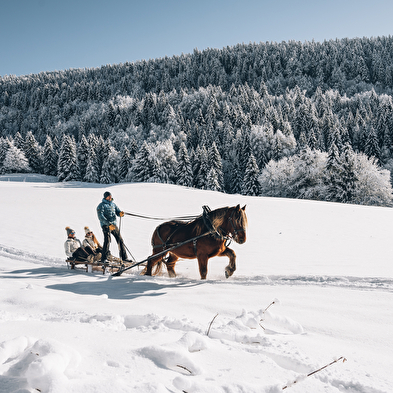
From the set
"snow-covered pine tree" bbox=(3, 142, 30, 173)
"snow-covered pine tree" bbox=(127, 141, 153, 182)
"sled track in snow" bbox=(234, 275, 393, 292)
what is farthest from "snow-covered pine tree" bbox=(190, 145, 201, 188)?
"sled track in snow" bbox=(234, 275, 393, 292)

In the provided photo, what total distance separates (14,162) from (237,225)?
A: 92.1 meters

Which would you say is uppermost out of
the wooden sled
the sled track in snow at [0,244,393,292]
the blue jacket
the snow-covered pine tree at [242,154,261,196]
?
the snow-covered pine tree at [242,154,261,196]

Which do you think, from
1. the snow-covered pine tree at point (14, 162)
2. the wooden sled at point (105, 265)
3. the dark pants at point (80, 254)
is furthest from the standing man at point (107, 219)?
the snow-covered pine tree at point (14, 162)

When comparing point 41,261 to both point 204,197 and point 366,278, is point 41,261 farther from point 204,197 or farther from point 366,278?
point 204,197

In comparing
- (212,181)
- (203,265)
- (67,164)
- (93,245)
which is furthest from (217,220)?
(67,164)

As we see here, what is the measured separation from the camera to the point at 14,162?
262 ft

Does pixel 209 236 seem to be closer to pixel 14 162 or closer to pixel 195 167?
pixel 195 167

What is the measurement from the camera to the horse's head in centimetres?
625

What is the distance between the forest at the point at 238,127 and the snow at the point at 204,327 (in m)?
42.5

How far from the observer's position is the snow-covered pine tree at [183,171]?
63.1 m

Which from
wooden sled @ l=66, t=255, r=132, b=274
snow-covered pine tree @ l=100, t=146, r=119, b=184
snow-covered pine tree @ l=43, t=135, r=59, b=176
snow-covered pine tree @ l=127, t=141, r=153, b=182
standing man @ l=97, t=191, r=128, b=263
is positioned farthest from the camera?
snow-covered pine tree @ l=43, t=135, r=59, b=176

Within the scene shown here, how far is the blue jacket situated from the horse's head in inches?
134

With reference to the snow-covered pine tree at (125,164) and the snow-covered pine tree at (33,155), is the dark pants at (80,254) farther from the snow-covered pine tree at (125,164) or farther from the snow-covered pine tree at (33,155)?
the snow-covered pine tree at (33,155)

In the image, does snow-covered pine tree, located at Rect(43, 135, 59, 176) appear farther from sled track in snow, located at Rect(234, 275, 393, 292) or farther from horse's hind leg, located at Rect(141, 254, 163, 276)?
sled track in snow, located at Rect(234, 275, 393, 292)
